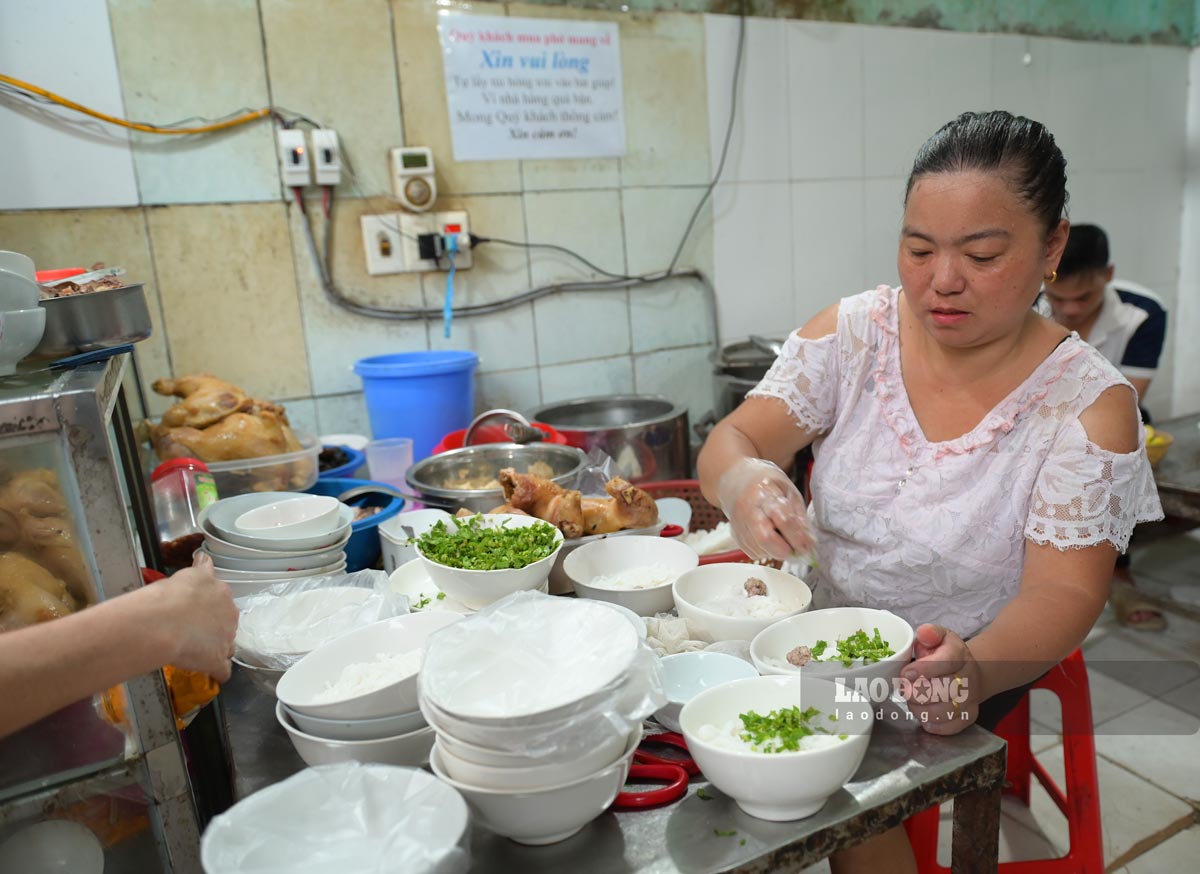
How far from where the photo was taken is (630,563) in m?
1.71

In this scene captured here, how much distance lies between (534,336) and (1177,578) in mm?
3226

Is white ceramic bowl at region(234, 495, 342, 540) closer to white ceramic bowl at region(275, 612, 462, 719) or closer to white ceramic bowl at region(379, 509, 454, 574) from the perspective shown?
white ceramic bowl at region(379, 509, 454, 574)

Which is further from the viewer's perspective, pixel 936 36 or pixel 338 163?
pixel 936 36

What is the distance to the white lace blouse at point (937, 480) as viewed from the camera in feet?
4.57

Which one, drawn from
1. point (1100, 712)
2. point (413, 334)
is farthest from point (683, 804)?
point (1100, 712)

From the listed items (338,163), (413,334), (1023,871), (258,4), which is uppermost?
(258,4)

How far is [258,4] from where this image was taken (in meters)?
2.49

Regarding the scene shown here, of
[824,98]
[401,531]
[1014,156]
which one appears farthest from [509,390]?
[1014,156]

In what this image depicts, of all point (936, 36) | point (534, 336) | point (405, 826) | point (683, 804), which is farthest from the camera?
point (936, 36)

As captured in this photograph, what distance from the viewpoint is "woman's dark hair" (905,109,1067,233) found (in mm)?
1377

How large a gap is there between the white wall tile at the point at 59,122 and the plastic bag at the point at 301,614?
1654 millimetres

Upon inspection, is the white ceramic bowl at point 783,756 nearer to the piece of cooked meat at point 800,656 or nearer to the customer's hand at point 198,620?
the piece of cooked meat at point 800,656

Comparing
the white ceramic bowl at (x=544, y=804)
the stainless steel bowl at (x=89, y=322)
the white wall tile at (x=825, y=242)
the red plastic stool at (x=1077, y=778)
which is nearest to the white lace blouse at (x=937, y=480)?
the red plastic stool at (x=1077, y=778)

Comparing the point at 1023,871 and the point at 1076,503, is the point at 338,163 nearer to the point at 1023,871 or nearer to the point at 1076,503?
the point at 1076,503
